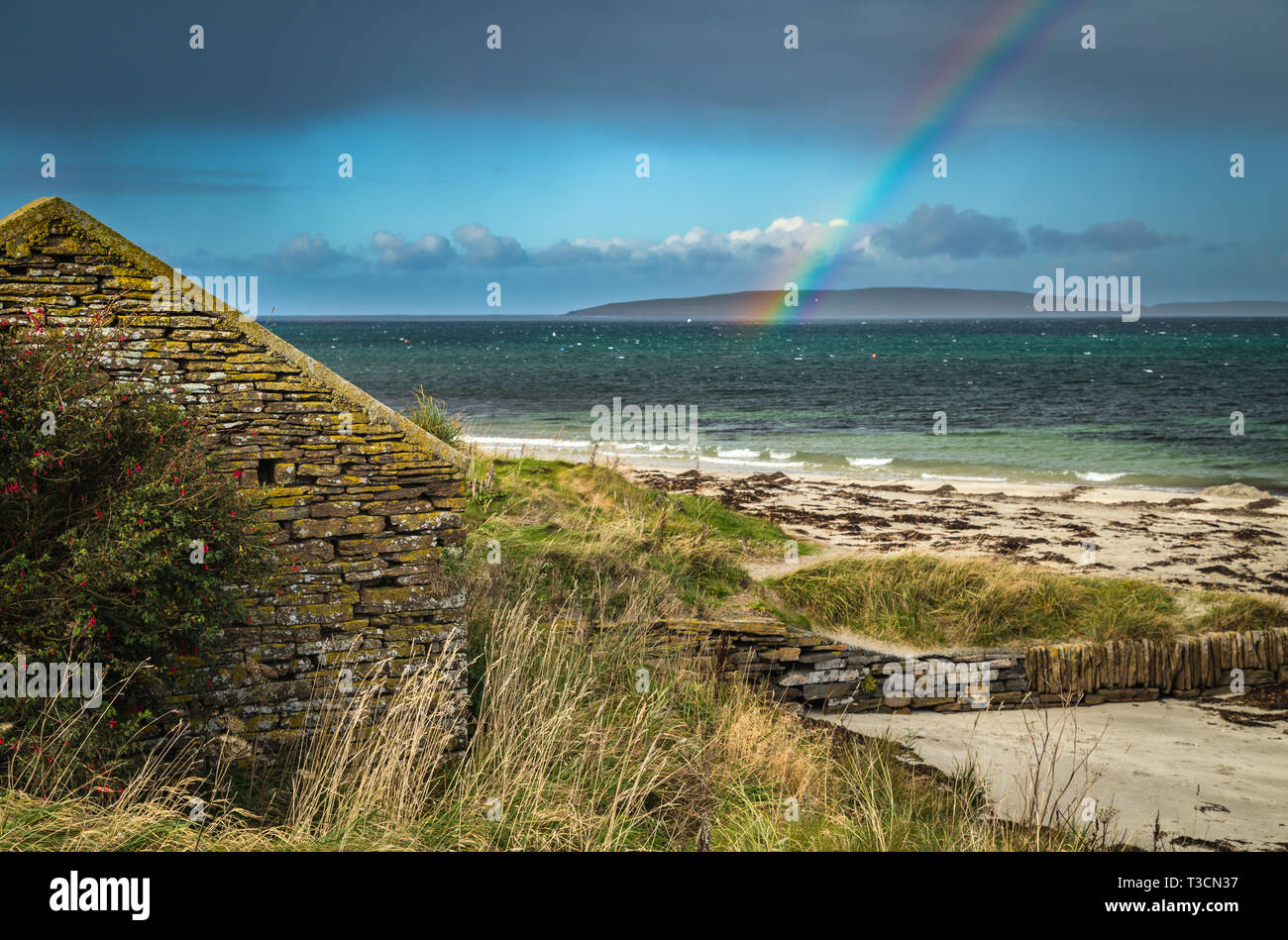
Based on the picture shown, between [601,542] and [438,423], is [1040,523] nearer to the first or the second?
[601,542]

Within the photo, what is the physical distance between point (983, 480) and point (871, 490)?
5174mm

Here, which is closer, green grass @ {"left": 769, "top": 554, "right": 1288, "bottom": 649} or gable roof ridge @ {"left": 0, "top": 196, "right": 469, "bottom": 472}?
gable roof ridge @ {"left": 0, "top": 196, "right": 469, "bottom": 472}

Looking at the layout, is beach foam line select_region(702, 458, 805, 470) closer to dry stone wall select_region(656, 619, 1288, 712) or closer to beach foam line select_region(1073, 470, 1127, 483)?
beach foam line select_region(1073, 470, 1127, 483)

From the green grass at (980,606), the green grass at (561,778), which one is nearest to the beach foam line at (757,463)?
the green grass at (980,606)

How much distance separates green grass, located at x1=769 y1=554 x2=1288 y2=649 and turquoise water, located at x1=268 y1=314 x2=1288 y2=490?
9970 millimetres

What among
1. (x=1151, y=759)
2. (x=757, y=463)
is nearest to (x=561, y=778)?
(x=1151, y=759)

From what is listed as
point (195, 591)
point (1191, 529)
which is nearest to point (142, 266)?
point (195, 591)

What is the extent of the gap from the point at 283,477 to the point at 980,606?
9632mm

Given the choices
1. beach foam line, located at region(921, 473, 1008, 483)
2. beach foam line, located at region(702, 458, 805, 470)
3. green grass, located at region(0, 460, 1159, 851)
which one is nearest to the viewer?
green grass, located at region(0, 460, 1159, 851)

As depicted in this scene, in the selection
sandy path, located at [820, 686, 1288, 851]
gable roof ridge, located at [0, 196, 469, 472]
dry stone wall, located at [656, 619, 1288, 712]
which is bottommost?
sandy path, located at [820, 686, 1288, 851]

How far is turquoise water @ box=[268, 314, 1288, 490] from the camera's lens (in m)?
31.7

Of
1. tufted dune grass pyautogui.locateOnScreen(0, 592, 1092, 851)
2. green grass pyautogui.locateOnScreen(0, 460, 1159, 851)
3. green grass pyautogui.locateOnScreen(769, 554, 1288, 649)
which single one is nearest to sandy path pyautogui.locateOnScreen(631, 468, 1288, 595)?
green grass pyautogui.locateOnScreen(769, 554, 1288, 649)

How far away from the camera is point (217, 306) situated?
6734mm

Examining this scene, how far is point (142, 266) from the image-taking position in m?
6.62
